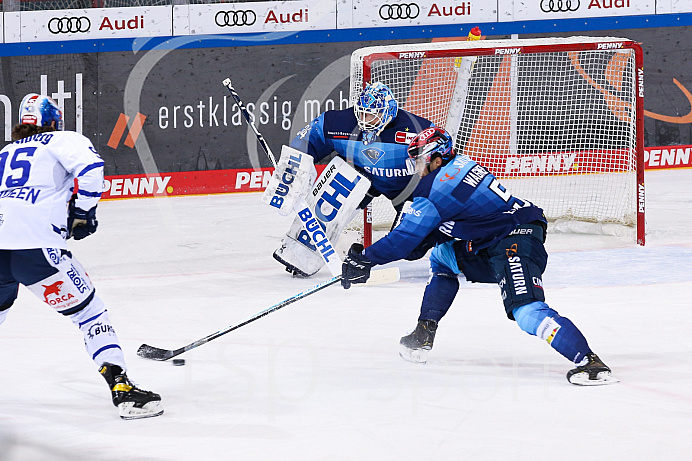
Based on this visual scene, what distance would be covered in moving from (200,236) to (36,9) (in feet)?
12.4

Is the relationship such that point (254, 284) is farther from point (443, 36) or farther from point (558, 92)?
point (443, 36)

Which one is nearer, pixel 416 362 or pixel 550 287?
pixel 416 362

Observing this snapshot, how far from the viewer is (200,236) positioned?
7781 millimetres

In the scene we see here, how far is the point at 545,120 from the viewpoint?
9297mm

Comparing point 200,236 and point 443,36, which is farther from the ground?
point 443,36

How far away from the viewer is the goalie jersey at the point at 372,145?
5.82m

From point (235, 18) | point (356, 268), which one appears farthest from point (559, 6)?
point (356, 268)

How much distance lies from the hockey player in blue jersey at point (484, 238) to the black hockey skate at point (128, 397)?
3.36 feet

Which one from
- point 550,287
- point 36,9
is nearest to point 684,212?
point 550,287

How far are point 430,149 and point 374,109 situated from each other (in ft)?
6.20

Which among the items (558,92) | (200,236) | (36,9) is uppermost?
(36,9)

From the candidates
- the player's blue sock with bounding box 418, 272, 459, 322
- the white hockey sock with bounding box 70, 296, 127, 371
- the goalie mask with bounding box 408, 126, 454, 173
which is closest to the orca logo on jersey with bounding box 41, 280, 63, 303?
the white hockey sock with bounding box 70, 296, 127, 371

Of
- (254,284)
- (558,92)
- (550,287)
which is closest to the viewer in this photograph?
(550,287)

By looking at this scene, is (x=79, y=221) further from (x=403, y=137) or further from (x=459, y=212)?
(x=403, y=137)
